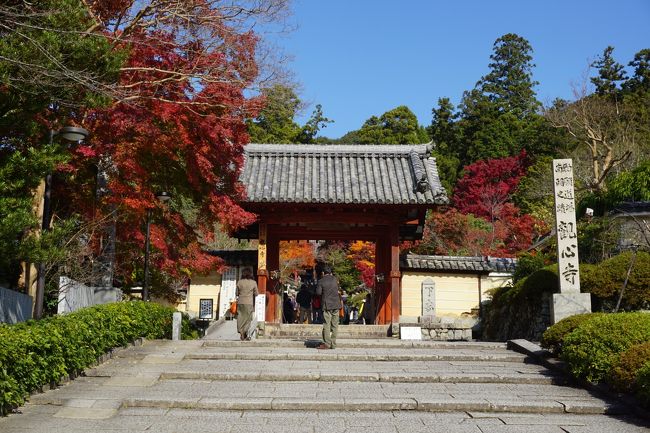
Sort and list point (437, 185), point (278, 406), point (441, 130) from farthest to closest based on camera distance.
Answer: point (441, 130), point (437, 185), point (278, 406)

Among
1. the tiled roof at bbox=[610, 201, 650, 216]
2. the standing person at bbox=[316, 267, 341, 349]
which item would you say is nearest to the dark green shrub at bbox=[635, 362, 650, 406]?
the standing person at bbox=[316, 267, 341, 349]

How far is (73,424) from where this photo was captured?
6.41 m

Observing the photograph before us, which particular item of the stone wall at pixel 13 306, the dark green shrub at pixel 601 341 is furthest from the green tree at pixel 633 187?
the stone wall at pixel 13 306

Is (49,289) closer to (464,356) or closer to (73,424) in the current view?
(73,424)

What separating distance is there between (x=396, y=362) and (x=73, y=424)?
17.7 ft

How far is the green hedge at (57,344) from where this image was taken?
6.49 m

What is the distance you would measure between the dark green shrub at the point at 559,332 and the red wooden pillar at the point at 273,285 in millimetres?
9732

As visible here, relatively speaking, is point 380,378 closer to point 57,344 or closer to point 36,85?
point 57,344

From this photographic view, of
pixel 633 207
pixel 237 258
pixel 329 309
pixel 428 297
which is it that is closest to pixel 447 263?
pixel 428 297

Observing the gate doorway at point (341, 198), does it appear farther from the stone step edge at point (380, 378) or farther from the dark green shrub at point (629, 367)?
the dark green shrub at point (629, 367)

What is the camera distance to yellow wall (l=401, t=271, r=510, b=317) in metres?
21.9

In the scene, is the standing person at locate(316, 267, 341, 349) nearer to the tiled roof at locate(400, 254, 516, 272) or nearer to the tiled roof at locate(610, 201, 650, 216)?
the tiled roof at locate(610, 201, 650, 216)

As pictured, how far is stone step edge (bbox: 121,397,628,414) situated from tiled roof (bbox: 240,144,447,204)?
10.2 m

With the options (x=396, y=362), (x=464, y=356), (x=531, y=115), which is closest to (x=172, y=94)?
(x=396, y=362)
